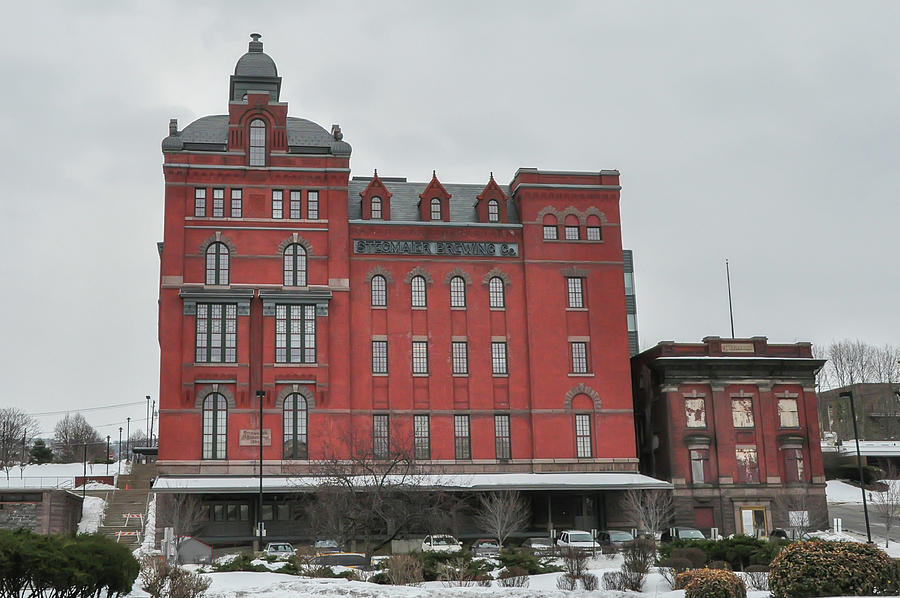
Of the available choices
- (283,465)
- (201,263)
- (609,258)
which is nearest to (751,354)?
(609,258)

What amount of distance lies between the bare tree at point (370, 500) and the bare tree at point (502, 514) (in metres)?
3.36

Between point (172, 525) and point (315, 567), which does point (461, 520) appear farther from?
point (315, 567)

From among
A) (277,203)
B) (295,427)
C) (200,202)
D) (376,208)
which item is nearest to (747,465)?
(295,427)

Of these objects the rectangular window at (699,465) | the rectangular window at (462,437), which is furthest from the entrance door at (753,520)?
the rectangular window at (462,437)

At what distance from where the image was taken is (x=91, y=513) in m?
67.0

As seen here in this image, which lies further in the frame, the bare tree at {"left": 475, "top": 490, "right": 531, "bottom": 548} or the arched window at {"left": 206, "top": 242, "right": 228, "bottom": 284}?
the arched window at {"left": 206, "top": 242, "right": 228, "bottom": 284}

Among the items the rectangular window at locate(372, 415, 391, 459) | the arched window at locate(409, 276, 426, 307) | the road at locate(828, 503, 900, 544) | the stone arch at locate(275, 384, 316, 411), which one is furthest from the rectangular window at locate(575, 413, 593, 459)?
the road at locate(828, 503, 900, 544)

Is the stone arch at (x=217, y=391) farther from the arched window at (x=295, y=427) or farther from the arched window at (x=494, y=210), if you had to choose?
the arched window at (x=494, y=210)

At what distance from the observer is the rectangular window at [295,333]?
201 ft

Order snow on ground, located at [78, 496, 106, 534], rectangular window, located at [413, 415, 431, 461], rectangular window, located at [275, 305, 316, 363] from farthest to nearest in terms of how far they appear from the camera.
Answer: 1. snow on ground, located at [78, 496, 106, 534]
2. rectangular window, located at [413, 415, 431, 461]
3. rectangular window, located at [275, 305, 316, 363]

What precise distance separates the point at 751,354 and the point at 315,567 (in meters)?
40.3

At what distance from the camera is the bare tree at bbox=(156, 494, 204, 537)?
54.4 m

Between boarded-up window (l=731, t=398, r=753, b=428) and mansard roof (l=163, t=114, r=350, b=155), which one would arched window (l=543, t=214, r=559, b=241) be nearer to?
mansard roof (l=163, t=114, r=350, b=155)

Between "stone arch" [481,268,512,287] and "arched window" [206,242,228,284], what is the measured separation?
1571 cm
